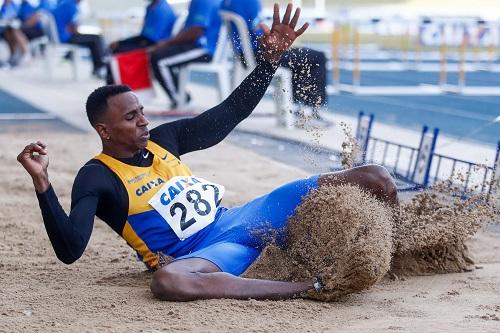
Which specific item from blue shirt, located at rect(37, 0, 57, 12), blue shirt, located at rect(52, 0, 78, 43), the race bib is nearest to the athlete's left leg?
the race bib

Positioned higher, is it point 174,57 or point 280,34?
point 280,34

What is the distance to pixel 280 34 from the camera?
4.60 meters

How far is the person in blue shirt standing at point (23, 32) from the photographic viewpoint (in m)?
20.1

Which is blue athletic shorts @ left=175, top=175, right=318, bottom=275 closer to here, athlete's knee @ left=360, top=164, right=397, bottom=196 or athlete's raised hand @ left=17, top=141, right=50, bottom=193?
athlete's knee @ left=360, top=164, right=397, bottom=196

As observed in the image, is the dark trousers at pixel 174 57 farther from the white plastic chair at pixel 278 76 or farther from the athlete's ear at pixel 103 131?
the athlete's ear at pixel 103 131

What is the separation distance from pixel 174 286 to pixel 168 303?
80 mm

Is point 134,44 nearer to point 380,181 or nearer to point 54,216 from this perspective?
point 380,181

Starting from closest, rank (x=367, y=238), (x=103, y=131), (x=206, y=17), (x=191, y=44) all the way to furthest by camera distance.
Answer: (x=367, y=238) < (x=103, y=131) < (x=206, y=17) < (x=191, y=44)

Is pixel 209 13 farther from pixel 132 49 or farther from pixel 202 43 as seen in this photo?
pixel 132 49

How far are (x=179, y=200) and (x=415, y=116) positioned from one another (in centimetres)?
773

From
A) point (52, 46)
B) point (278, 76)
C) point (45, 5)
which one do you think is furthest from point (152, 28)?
point (45, 5)

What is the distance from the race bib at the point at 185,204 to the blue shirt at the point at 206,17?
720 cm

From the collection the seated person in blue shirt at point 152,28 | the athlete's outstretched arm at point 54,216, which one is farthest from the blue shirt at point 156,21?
the athlete's outstretched arm at point 54,216

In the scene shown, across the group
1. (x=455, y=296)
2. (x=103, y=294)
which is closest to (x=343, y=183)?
(x=455, y=296)
